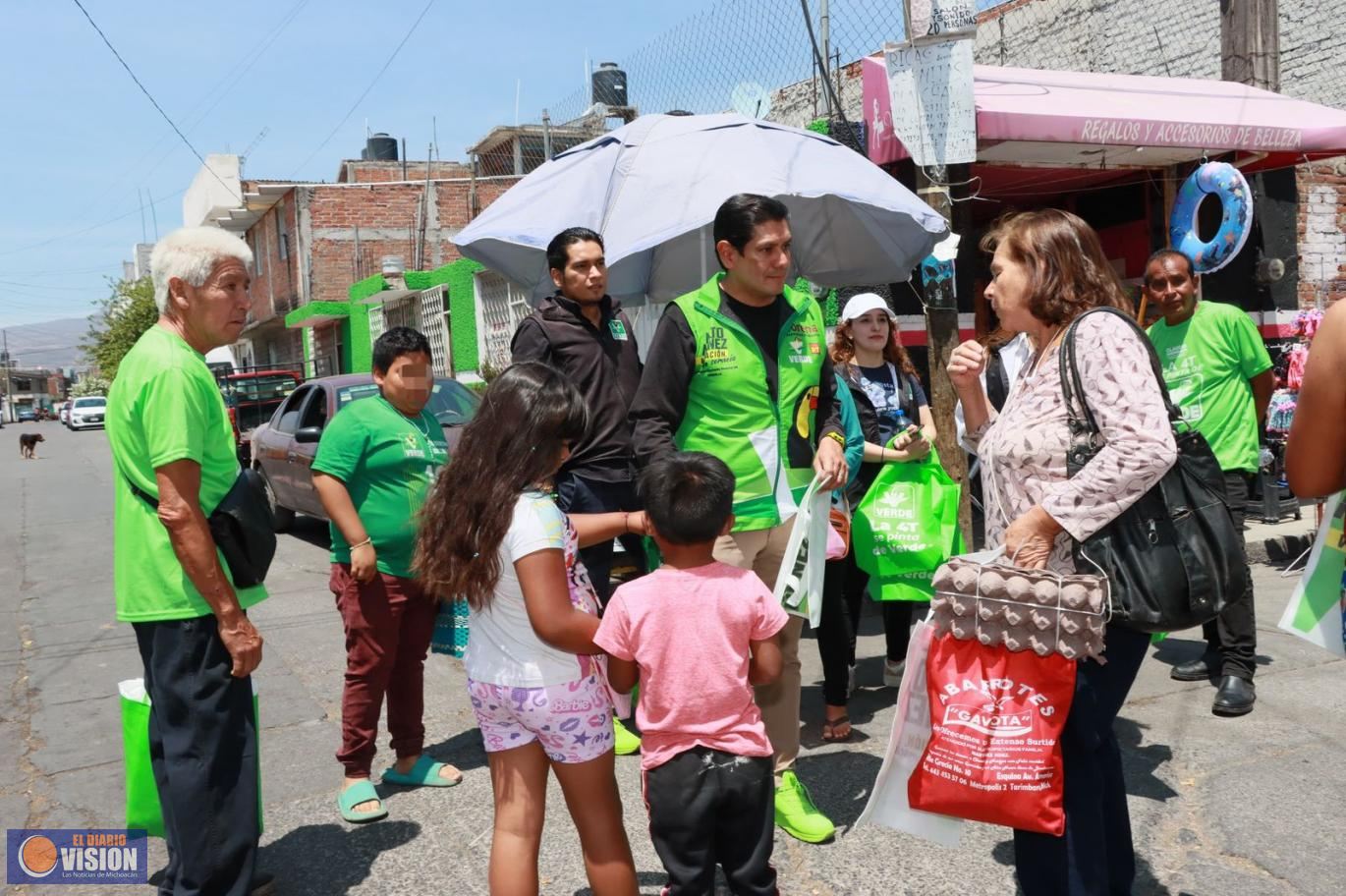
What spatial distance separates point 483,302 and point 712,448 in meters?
15.3

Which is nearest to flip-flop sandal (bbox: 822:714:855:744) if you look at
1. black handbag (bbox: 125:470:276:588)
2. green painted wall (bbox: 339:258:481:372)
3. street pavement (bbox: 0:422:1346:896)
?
street pavement (bbox: 0:422:1346:896)

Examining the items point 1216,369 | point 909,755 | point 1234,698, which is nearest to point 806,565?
point 909,755

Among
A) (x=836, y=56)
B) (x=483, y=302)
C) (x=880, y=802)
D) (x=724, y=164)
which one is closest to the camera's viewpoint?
(x=880, y=802)

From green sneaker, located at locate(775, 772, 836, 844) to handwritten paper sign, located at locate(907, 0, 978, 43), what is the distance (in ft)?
12.9

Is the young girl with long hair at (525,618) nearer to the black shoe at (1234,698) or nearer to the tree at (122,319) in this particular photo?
the black shoe at (1234,698)

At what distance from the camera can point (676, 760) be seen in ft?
8.18

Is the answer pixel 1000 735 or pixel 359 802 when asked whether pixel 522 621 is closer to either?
pixel 1000 735

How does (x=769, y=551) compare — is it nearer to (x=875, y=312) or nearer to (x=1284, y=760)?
(x=875, y=312)

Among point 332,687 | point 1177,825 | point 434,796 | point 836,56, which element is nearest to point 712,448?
point 434,796

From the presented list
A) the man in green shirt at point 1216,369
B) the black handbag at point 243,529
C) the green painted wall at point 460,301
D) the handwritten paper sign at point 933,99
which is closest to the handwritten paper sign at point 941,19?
the handwritten paper sign at point 933,99

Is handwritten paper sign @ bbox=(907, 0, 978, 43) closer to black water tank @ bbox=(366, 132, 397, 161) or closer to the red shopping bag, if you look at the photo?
the red shopping bag

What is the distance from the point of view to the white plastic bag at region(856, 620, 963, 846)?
260 centimetres

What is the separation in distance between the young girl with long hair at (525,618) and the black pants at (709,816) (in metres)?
0.17

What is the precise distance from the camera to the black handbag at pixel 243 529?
295cm
